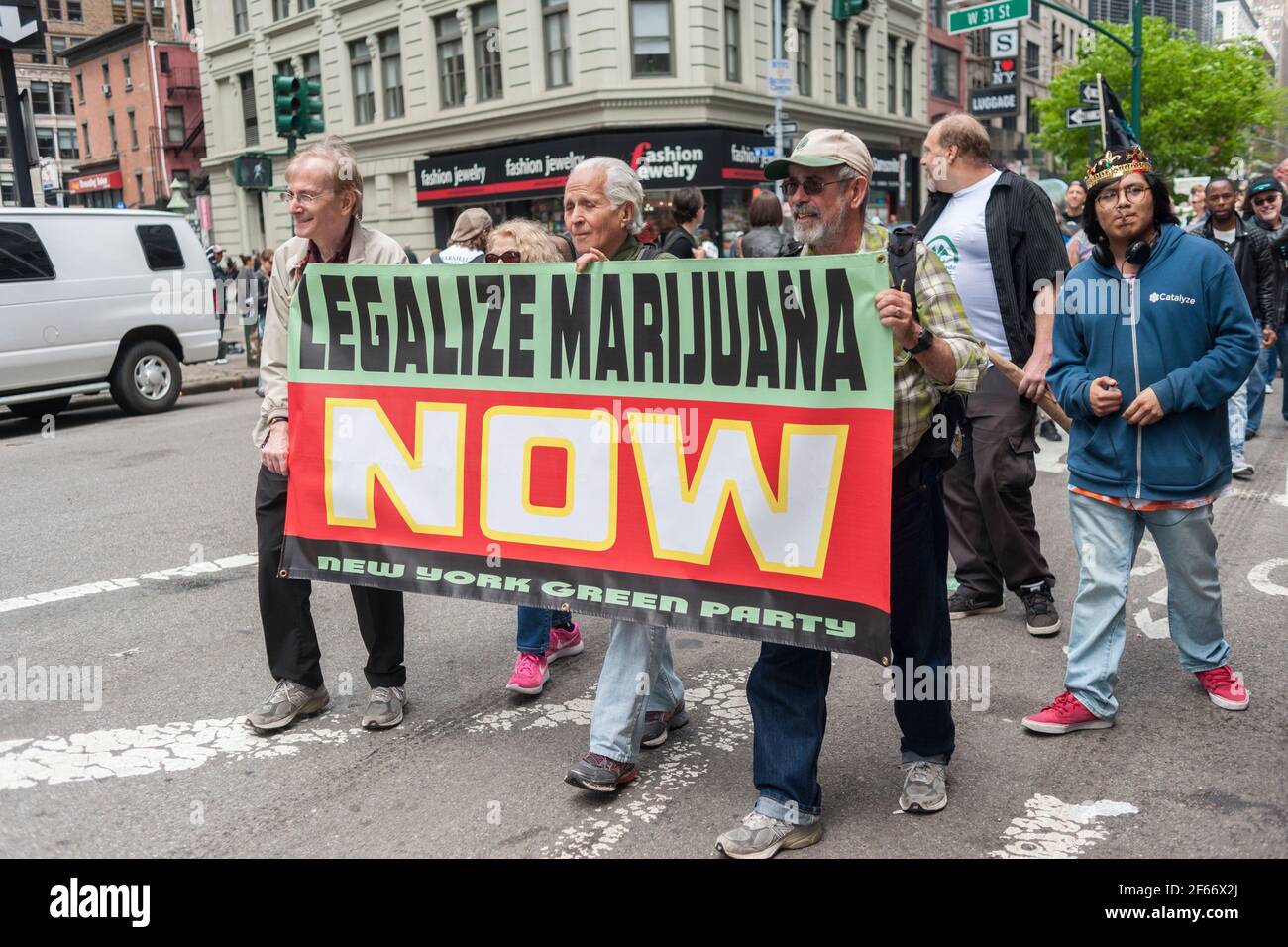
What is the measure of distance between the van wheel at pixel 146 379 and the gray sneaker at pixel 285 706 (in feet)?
32.0

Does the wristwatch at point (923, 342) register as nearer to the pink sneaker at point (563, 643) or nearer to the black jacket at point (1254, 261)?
the pink sneaker at point (563, 643)

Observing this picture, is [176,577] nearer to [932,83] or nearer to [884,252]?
[884,252]

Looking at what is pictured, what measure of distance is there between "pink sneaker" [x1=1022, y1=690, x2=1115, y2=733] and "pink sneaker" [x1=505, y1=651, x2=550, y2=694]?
182cm

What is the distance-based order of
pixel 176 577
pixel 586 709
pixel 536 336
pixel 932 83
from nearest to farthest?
pixel 536 336, pixel 586 709, pixel 176 577, pixel 932 83

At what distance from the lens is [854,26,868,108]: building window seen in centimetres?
3316

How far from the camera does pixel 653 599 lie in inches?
138

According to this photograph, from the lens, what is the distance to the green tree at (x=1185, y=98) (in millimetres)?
45906

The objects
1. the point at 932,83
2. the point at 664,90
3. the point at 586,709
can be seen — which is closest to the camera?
the point at 586,709

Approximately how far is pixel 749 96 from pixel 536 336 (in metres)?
25.1

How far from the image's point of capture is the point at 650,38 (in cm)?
2589

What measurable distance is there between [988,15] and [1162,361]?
1707cm

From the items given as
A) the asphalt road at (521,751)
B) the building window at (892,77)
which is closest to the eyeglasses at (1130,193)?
the asphalt road at (521,751)

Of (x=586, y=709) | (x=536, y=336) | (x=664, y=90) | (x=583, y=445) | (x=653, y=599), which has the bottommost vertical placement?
(x=586, y=709)
